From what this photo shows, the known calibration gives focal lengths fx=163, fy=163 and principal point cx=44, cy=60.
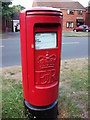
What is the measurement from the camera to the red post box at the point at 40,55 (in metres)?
1.96

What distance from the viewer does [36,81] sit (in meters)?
2.15

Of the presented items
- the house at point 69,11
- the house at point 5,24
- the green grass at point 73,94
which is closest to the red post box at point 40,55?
the green grass at point 73,94

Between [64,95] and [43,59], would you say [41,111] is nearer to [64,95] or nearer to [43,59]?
[43,59]

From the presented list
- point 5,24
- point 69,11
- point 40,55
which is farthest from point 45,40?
point 69,11

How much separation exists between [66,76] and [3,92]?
1.74m

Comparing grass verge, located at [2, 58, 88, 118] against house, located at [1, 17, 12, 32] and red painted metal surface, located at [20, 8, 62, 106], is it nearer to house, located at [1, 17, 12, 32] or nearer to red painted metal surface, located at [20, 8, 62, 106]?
red painted metal surface, located at [20, 8, 62, 106]

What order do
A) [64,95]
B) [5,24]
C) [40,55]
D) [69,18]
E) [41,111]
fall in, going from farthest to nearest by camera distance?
[69,18] → [5,24] → [64,95] → [41,111] → [40,55]

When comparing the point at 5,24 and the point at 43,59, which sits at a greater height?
the point at 5,24

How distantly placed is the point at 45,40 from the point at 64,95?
1.61 m

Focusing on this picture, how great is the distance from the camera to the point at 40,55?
6.78 ft

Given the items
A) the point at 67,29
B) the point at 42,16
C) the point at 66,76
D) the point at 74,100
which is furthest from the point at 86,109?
the point at 67,29

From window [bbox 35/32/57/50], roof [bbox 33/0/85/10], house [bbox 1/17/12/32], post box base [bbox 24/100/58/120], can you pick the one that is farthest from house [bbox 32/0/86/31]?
post box base [bbox 24/100/58/120]

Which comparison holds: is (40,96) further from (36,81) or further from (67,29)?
(67,29)

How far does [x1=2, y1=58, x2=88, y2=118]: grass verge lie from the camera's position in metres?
2.74
